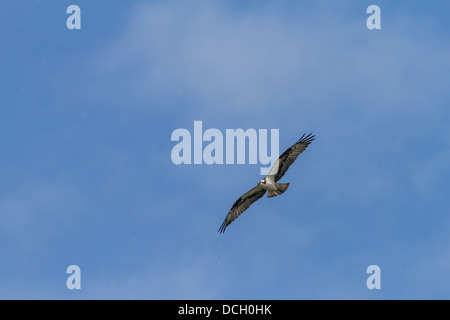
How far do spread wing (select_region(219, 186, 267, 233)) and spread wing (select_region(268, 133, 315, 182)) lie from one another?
3.74 feet

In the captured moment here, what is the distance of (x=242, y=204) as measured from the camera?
3092 centimetres

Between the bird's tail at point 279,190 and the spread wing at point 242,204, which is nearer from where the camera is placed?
the bird's tail at point 279,190

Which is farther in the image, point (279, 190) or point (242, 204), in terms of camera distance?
point (242, 204)

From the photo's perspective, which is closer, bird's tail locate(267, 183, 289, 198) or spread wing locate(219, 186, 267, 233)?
bird's tail locate(267, 183, 289, 198)

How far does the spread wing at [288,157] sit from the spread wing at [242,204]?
1139 mm

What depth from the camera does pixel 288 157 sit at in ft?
96.4

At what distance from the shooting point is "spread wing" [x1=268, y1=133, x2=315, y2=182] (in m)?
29.3

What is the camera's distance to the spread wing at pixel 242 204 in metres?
30.4

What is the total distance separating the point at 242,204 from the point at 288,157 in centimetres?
284
